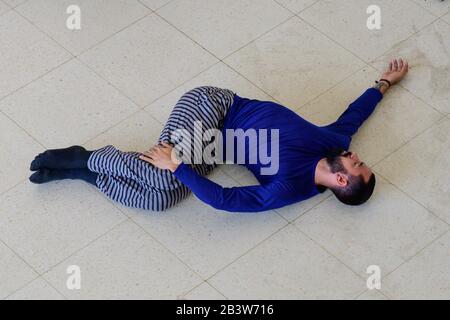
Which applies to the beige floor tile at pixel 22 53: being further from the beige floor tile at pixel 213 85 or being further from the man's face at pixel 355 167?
the man's face at pixel 355 167

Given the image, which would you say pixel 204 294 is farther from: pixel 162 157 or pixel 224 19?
pixel 224 19

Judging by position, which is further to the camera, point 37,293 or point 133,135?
point 133,135

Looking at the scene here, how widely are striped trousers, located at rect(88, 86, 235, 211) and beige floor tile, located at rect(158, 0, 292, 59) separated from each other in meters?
0.51

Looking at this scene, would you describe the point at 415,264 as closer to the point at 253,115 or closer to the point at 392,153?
the point at 392,153

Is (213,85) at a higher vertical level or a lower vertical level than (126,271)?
higher

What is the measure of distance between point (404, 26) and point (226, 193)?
1.24m

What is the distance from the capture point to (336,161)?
11.0 feet

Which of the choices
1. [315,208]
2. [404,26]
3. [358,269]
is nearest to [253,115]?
[315,208]

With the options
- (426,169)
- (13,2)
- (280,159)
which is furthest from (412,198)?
(13,2)

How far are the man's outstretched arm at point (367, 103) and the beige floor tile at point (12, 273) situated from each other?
1186mm

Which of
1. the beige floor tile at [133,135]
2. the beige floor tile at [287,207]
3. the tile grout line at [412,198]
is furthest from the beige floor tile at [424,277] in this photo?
the beige floor tile at [133,135]

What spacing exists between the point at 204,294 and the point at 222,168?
0.53 meters

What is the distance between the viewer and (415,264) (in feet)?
10.9

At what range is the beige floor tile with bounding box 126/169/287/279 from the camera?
10.9 feet
